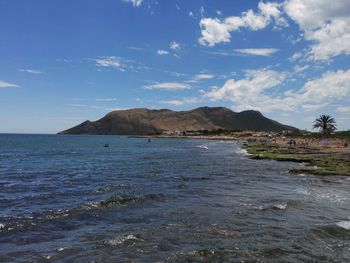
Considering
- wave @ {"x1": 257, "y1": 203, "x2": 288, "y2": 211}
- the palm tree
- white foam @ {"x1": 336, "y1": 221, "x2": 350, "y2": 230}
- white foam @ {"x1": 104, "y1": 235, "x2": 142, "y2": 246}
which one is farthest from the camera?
the palm tree

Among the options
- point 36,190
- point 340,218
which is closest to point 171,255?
point 340,218

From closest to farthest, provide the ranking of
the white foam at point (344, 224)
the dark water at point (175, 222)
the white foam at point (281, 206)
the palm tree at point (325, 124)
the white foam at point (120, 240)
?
the dark water at point (175, 222)
the white foam at point (120, 240)
the white foam at point (344, 224)
the white foam at point (281, 206)
the palm tree at point (325, 124)

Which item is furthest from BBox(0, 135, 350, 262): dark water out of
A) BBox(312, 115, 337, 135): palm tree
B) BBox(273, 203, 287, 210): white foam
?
BBox(312, 115, 337, 135): palm tree

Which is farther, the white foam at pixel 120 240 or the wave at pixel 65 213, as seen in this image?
the wave at pixel 65 213

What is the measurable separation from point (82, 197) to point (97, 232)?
10460 mm

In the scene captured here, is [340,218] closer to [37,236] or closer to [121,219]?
[121,219]

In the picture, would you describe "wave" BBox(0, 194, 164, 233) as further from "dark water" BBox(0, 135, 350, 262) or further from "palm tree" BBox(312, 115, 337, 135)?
"palm tree" BBox(312, 115, 337, 135)

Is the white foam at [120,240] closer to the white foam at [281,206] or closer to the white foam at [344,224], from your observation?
the white foam at [344,224]

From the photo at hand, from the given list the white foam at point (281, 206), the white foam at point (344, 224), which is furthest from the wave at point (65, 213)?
the white foam at point (344, 224)

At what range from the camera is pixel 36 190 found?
3253 cm

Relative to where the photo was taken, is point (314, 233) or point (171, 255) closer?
point (171, 255)

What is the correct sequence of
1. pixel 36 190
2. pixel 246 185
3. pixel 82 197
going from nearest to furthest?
pixel 82 197
pixel 36 190
pixel 246 185

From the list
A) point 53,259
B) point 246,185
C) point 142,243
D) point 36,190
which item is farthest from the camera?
point 246,185

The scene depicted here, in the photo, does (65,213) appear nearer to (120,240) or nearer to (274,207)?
(120,240)
